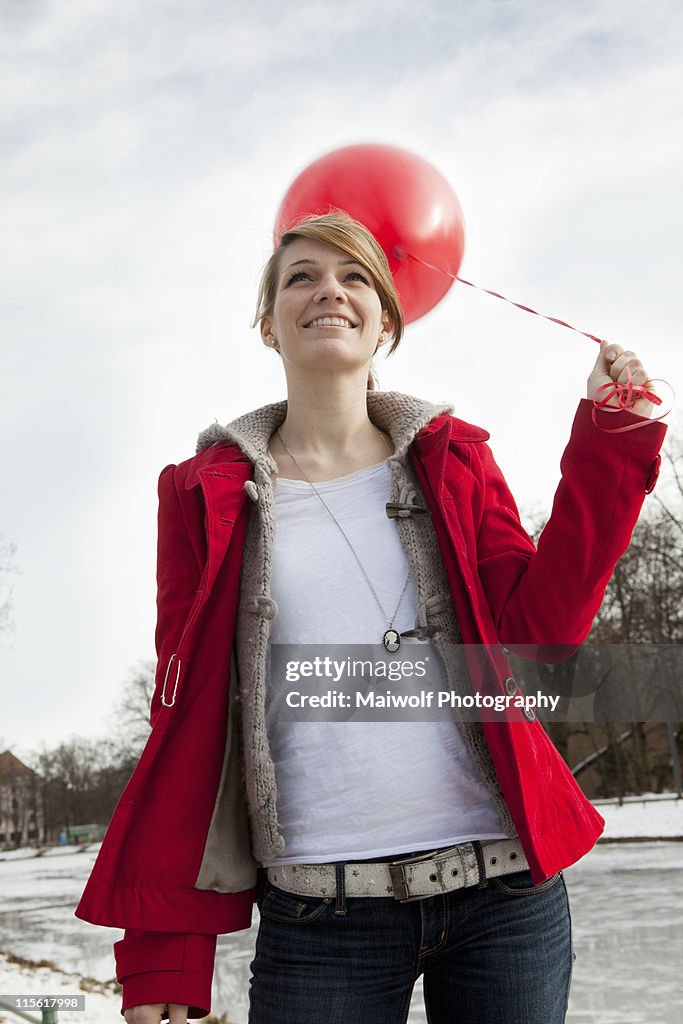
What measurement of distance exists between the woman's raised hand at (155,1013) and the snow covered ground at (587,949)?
642 centimetres

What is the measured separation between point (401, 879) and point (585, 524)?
0.73m

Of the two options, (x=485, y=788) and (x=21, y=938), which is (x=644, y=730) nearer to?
(x=21, y=938)

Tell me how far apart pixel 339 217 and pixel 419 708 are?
3.98 feet

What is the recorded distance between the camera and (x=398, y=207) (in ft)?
8.96

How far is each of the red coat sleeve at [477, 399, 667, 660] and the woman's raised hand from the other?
0.96m

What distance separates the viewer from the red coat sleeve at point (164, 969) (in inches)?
70.6

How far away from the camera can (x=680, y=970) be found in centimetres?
871

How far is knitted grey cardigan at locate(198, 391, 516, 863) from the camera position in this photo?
6.18 feet

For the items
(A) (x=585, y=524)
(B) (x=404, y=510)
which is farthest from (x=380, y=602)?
(A) (x=585, y=524)

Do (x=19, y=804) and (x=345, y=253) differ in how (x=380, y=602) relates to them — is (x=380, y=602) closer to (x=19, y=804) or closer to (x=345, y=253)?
(x=345, y=253)

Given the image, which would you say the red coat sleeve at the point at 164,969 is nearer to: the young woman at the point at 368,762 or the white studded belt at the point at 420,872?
the young woman at the point at 368,762

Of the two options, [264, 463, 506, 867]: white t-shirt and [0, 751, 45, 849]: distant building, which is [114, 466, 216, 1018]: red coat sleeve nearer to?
[264, 463, 506, 867]: white t-shirt

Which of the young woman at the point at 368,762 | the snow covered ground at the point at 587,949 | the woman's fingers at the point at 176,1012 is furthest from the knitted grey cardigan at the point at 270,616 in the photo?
the snow covered ground at the point at 587,949

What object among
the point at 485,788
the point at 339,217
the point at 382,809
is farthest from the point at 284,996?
the point at 339,217
